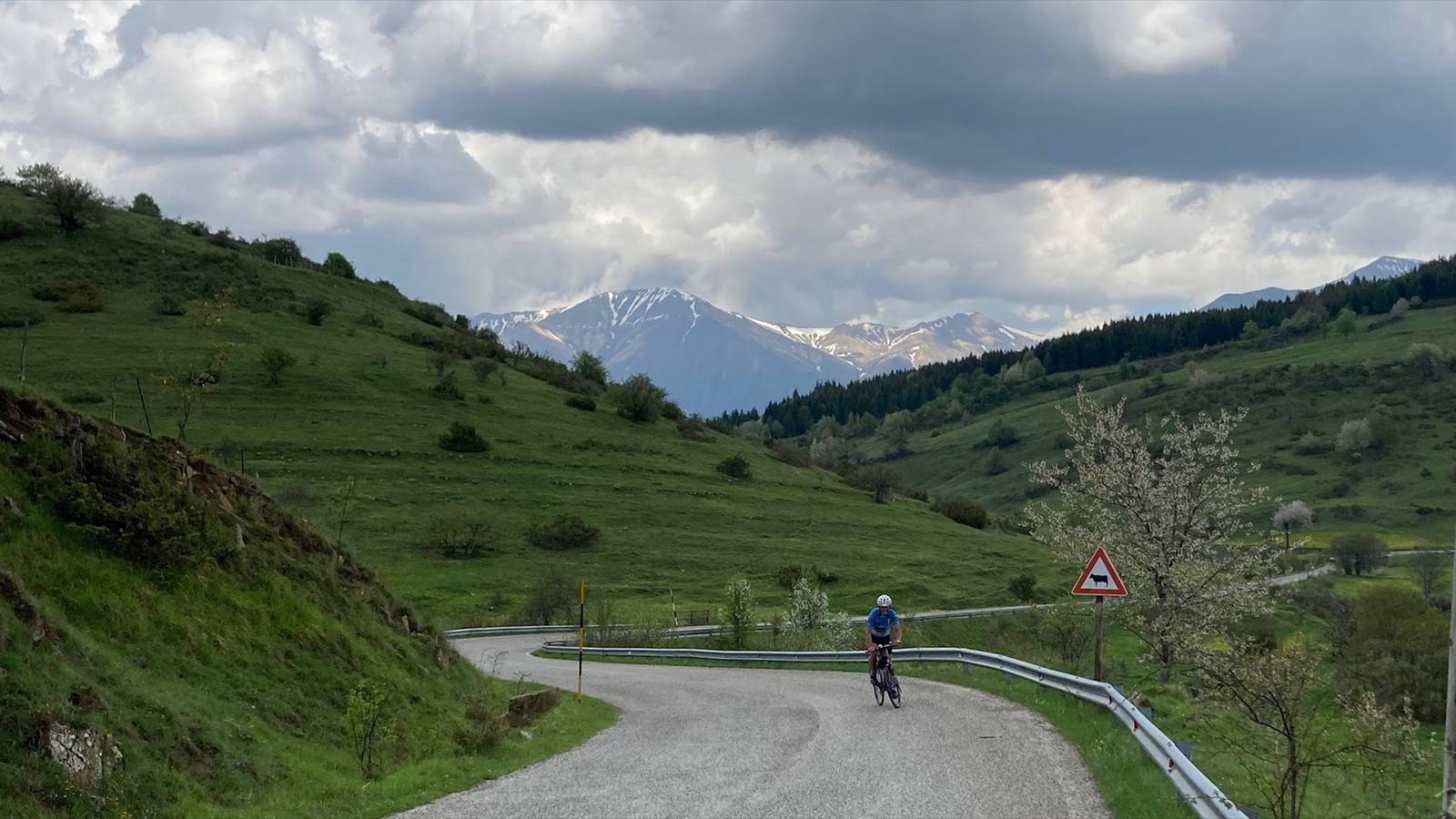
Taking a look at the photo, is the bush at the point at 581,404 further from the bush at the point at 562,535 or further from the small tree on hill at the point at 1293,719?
the small tree on hill at the point at 1293,719

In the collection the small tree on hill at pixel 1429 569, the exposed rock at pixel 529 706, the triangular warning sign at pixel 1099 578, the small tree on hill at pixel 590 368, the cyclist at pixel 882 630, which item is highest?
the small tree on hill at pixel 590 368

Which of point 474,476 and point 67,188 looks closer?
point 474,476

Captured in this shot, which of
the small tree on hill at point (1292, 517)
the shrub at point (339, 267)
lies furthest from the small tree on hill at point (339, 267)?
the small tree on hill at point (1292, 517)

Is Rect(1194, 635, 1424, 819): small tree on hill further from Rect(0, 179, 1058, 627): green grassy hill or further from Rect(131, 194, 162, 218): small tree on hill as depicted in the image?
Rect(131, 194, 162, 218): small tree on hill

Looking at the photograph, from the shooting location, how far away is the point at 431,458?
265 ft

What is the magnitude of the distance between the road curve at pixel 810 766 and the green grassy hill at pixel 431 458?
3425cm

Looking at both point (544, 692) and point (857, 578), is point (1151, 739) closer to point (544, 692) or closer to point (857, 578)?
point (544, 692)

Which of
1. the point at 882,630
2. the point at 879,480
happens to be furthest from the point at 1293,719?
the point at 879,480

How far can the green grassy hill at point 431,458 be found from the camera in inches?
2616

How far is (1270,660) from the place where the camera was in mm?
11641

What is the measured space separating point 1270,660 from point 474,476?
2806 inches

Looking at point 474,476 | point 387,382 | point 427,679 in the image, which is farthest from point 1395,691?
point 387,382

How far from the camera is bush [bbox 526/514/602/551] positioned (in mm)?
71125

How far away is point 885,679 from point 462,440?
66518 mm
